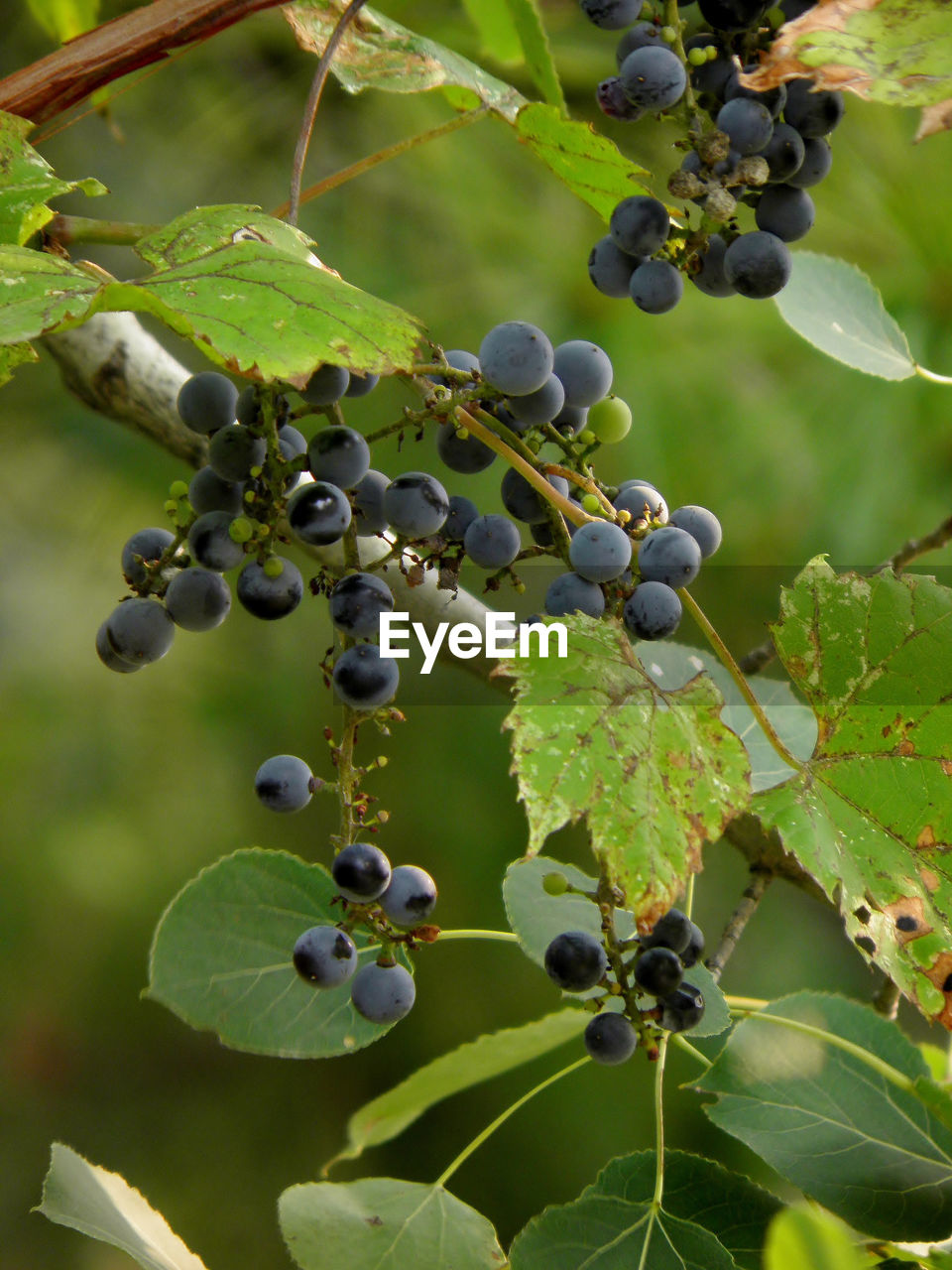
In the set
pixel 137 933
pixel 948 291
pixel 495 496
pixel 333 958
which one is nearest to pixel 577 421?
pixel 333 958

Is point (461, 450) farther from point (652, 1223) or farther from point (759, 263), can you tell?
point (652, 1223)

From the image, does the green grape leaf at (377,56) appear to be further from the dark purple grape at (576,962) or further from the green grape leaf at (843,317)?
the dark purple grape at (576,962)

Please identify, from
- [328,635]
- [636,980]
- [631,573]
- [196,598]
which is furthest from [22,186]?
[328,635]

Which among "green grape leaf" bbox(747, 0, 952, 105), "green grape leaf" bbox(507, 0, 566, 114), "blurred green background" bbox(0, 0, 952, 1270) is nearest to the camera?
"green grape leaf" bbox(747, 0, 952, 105)

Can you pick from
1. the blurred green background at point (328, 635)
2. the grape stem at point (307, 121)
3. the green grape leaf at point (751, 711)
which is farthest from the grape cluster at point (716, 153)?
the blurred green background at point (328, 635)

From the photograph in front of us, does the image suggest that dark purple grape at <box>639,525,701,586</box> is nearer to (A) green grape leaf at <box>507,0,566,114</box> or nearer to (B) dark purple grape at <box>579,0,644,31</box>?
(B) dark purple grape at <box>579,0,644,31</box>

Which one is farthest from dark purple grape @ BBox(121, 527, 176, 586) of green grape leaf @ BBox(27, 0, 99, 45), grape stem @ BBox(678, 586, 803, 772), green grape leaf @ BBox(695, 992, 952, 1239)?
green grape leaf @ BBox(27, 0, 99, 45)

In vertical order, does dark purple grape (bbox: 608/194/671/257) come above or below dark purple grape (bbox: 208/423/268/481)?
above
